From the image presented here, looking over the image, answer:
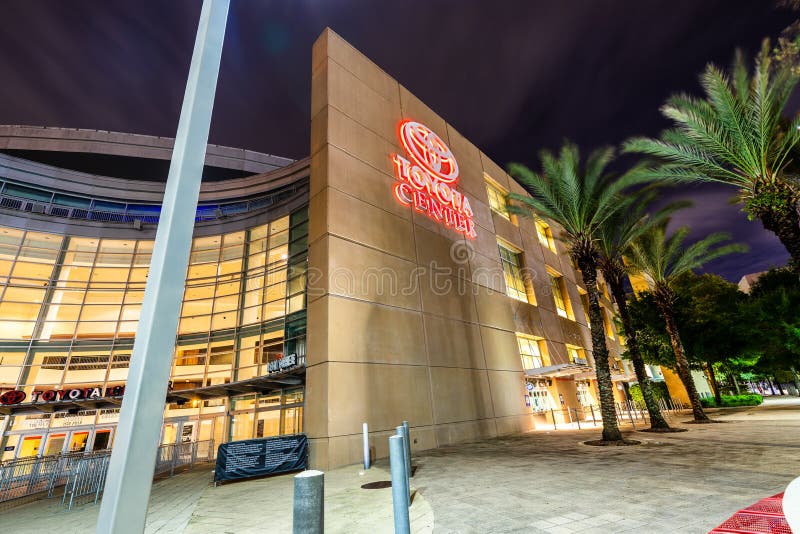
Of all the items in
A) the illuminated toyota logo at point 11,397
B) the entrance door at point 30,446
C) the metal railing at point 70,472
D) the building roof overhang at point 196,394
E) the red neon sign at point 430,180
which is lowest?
the metal railing at point 70,472

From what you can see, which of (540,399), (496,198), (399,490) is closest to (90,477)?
(399,490)

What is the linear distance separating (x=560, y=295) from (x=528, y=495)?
29011mm

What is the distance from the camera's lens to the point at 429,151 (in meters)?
20.9

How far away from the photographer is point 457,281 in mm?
19281

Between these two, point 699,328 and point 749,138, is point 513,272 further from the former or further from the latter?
point 749,138

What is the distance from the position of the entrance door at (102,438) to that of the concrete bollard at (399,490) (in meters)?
22.3

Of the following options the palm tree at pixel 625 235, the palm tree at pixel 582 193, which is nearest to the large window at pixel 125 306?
the palm tree at pixel 582 193

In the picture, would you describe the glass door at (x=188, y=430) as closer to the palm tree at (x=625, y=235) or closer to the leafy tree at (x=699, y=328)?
the palm tree at (x=625, y=235)

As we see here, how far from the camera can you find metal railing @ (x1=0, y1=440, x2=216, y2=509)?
34.5 ft

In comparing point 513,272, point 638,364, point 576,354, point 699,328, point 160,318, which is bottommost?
point 160,318

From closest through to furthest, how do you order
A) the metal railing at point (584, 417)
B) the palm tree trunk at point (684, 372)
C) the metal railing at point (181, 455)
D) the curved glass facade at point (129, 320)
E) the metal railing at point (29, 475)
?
the metal railing at point (29, 475), the metal railing at point (181, 455), the curved glass facade at point (129, 320), the palm tree trunk at point (684, 372), the metal railing at point (584, 417)

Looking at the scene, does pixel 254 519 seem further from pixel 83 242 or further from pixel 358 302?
pixel 83 242

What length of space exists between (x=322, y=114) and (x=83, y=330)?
1945 centimetres

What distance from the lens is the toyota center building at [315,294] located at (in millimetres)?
14086
